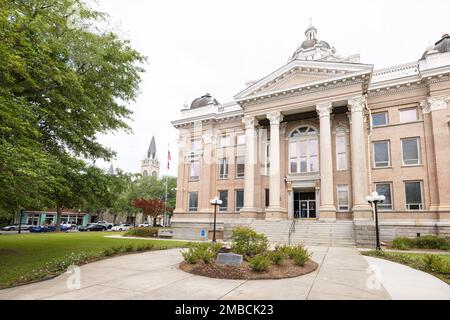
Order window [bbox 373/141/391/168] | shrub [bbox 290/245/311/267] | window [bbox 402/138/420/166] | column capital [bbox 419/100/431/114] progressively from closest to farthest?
shrub [bbox 290/245/311/267], column capital [bbox 419/100/431/114], window [bbox 402/138/420/166], window [bbox 373/141/391/168]

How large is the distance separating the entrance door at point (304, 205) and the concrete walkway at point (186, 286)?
20482mm

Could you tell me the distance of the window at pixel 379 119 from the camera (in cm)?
2741

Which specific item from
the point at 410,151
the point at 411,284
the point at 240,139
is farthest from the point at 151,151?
the point at 411,284

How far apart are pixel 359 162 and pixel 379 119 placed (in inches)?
247

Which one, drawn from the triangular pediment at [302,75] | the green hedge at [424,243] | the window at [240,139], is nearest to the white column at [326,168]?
the triangular pediment at [302,75]

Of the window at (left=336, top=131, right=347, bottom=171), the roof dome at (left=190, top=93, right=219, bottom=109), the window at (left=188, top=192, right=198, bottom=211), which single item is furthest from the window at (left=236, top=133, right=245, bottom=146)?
the window at (left=336, top=131, right=347, bottom=171)

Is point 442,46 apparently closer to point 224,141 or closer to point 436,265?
point 224,141

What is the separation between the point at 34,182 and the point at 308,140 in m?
26.1

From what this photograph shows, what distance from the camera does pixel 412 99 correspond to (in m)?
26.1

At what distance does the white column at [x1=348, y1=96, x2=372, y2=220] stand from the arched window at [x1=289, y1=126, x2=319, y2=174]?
4773 millimetres

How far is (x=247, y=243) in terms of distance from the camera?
36.0ft

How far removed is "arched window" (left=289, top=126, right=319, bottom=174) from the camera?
29.5m

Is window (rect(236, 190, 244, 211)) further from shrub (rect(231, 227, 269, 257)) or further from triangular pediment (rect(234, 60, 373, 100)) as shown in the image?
shrub (rect(231, 227, 269, 257))
